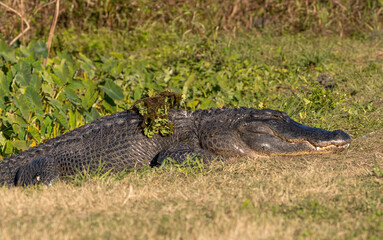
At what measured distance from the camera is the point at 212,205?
3.06 metres

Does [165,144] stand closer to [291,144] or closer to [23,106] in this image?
[291,144]

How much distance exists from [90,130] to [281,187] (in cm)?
218

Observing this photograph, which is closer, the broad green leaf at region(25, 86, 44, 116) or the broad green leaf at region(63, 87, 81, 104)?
the broad green leaf at region(25, 86, 44, 116)

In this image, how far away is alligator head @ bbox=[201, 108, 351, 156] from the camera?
445cm

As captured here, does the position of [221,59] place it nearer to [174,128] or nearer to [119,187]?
[174,128]

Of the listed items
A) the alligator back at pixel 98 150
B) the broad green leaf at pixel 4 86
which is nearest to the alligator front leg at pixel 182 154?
the alligator back at pixel 98 150

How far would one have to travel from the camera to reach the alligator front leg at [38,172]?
4.40 m

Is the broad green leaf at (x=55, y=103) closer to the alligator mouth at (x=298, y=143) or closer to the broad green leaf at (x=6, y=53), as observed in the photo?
the broad green leaf at (x=6, y=53)

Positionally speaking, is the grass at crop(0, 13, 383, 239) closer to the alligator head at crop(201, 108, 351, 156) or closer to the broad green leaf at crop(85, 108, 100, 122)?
the alligator head at crop(201, 108, 351, 156)

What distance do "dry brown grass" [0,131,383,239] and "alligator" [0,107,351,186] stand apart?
1.40 ft

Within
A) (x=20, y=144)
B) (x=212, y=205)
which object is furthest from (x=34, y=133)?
(x=212, y=205)

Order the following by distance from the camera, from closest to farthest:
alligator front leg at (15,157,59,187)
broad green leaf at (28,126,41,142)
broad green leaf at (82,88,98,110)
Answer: alligator front leg at (15,157,59,187), broad green leaf at (28,126,41,142), broad green leaf at (82,88,98,110)

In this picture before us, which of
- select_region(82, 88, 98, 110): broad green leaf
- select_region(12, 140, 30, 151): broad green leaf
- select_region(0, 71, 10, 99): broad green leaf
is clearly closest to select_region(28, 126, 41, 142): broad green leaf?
select_region(12, 140, 30, 151): broad green leaf

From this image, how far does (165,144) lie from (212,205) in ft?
5.65
